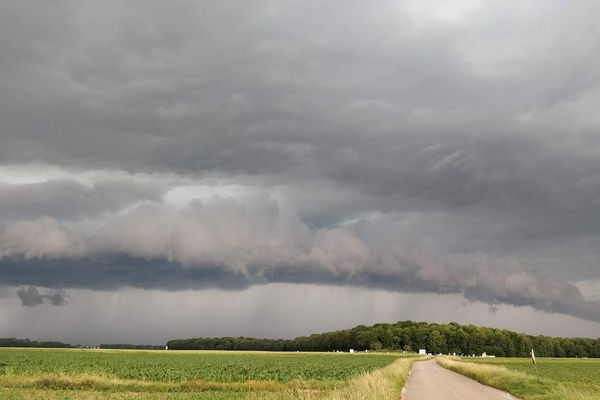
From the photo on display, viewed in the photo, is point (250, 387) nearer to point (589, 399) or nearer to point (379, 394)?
point (379, 394)

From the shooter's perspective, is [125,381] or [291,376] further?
[291,376]

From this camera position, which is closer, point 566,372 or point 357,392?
point 357,392

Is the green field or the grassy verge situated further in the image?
the green field

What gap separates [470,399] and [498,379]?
16033 millimetres

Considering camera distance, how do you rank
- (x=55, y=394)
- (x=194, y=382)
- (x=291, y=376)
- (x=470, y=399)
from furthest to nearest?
(x=291, y=376) → (x=194, y=382) → (x=55, y=394) → (x=470, y=399)

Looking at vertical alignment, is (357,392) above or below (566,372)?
above

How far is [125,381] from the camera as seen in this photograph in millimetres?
41656

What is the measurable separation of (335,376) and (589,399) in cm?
2840

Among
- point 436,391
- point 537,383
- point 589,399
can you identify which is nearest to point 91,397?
point 436,391

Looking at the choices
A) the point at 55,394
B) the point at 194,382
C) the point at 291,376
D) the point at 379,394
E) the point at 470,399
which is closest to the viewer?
the point at 379,394

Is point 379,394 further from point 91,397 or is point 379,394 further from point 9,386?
point 9,386

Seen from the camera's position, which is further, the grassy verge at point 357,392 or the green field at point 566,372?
the green field at point 566,372

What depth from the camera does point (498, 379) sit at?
43438 mm

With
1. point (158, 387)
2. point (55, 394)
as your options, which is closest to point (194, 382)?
point (158, 387)
